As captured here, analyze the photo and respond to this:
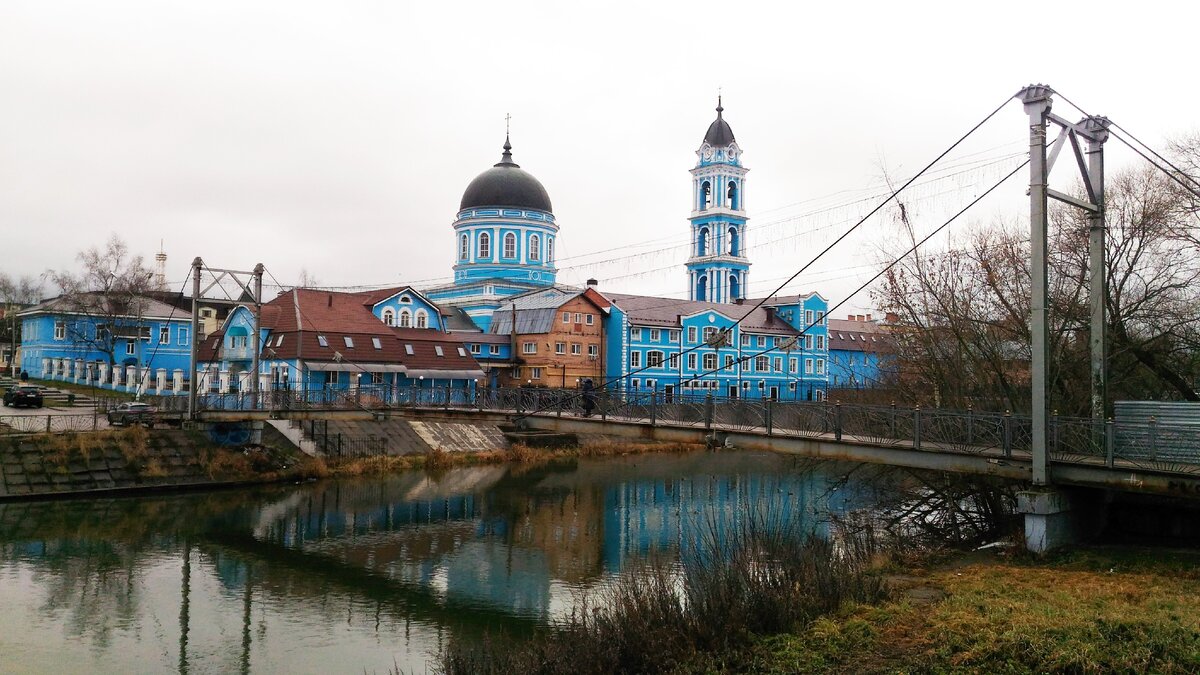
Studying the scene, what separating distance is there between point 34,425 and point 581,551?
24094 mm

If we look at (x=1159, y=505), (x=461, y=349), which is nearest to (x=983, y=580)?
(x=1159, y=505)

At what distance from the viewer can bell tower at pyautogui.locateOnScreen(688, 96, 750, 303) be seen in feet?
297

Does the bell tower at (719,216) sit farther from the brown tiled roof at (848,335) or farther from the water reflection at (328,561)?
the water reflection at (328,561)

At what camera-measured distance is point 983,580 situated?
16234 millimetres

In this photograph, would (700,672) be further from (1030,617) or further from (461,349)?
(461,349)

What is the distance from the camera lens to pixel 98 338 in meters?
62.0

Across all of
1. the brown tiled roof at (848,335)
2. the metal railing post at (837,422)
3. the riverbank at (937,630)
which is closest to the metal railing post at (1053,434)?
the riverbank at (937,630)

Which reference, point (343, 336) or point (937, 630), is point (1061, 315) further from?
point (343, 336)

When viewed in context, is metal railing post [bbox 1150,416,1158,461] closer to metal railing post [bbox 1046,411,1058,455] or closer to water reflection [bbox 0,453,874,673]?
metal railing post [bbox 1046,411,1058,455]

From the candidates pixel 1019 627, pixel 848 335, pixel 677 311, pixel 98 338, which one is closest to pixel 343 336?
pixel 98 338

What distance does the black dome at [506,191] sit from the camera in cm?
8162

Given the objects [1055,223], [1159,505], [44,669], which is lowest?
[44,669]

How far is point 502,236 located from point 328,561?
57.1 metres

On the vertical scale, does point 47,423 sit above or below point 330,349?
below
